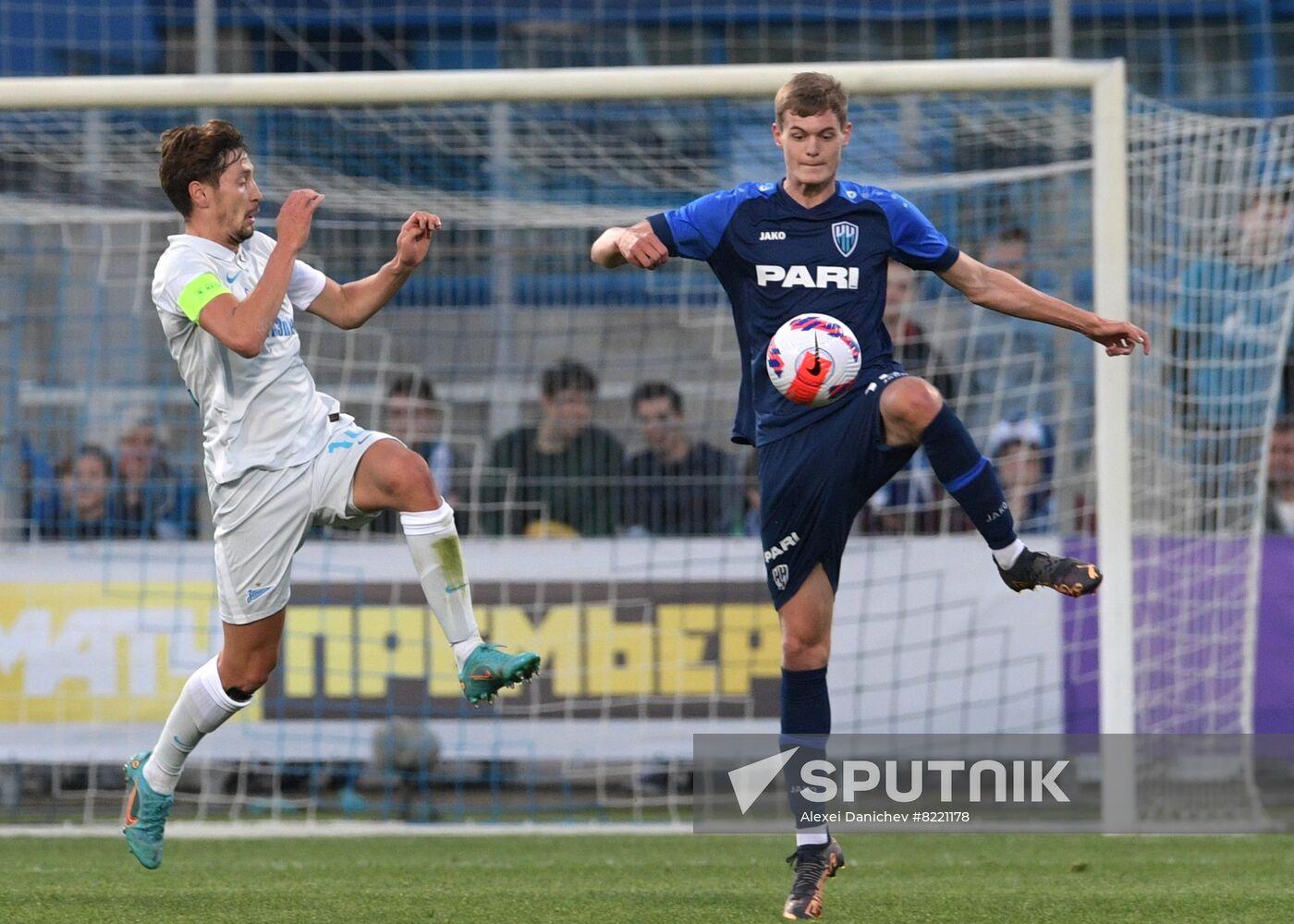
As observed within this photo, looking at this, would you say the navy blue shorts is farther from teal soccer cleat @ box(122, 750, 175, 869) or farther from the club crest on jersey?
teal soccer cleat @ box(122, 750, 175, 869)

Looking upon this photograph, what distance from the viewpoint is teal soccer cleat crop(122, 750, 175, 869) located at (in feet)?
19.6

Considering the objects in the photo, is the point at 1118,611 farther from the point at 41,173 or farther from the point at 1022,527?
the point at 41,173

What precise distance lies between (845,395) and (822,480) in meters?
0.27

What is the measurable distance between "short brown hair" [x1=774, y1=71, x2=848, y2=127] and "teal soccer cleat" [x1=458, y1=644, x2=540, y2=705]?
1.82 metres

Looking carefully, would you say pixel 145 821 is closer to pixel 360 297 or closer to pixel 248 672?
pixel 248 672

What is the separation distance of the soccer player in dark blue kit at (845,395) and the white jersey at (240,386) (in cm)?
105

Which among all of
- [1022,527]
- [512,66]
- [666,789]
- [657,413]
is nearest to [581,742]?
[666,789]

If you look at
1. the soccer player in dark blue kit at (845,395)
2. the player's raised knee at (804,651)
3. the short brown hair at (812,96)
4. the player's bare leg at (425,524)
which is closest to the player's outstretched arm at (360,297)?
the player's bare leg at (425,524)

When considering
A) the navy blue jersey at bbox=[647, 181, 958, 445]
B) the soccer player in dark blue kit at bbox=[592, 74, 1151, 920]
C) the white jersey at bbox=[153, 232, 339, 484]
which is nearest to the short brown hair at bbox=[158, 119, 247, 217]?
the white jersey at bbox=[153, 232, 339, 484]

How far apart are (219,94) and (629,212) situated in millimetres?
2250

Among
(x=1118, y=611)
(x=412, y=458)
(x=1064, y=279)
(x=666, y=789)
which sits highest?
(x=1064, y=279)

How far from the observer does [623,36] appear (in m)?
12.7

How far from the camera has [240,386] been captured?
19.0 feet

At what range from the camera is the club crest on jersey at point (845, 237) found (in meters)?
5.70
